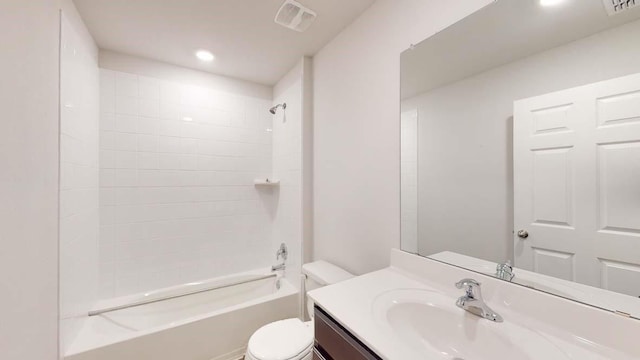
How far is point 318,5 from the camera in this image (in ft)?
4.77

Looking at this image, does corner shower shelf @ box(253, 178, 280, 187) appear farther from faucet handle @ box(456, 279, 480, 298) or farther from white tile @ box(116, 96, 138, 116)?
faucet handle @ box(456, 279, 480, 298)

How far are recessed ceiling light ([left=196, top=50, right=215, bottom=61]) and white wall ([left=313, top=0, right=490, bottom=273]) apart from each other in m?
0.94

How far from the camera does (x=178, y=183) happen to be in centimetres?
227

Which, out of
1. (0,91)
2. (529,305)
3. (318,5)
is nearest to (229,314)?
(0,91)

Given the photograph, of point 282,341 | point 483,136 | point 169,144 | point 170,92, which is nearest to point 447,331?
point 483,136

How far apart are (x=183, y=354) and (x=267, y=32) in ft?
7.65

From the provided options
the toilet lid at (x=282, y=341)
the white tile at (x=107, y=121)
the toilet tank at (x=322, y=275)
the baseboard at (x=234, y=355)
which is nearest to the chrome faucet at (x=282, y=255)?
the toilet tank at (x=322, y=275)

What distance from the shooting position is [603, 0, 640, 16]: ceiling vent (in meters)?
0.66

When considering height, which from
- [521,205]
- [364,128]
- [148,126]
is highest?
[148,126]

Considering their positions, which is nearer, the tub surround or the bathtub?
the tub surround

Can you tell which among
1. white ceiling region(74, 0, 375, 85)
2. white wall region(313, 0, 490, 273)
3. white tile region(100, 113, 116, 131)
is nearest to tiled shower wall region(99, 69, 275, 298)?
white tile region(100, 113, 116, 131)

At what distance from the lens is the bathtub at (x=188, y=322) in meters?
1.48

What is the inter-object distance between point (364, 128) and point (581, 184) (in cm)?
101

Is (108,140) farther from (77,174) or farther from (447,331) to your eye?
(447,331)
